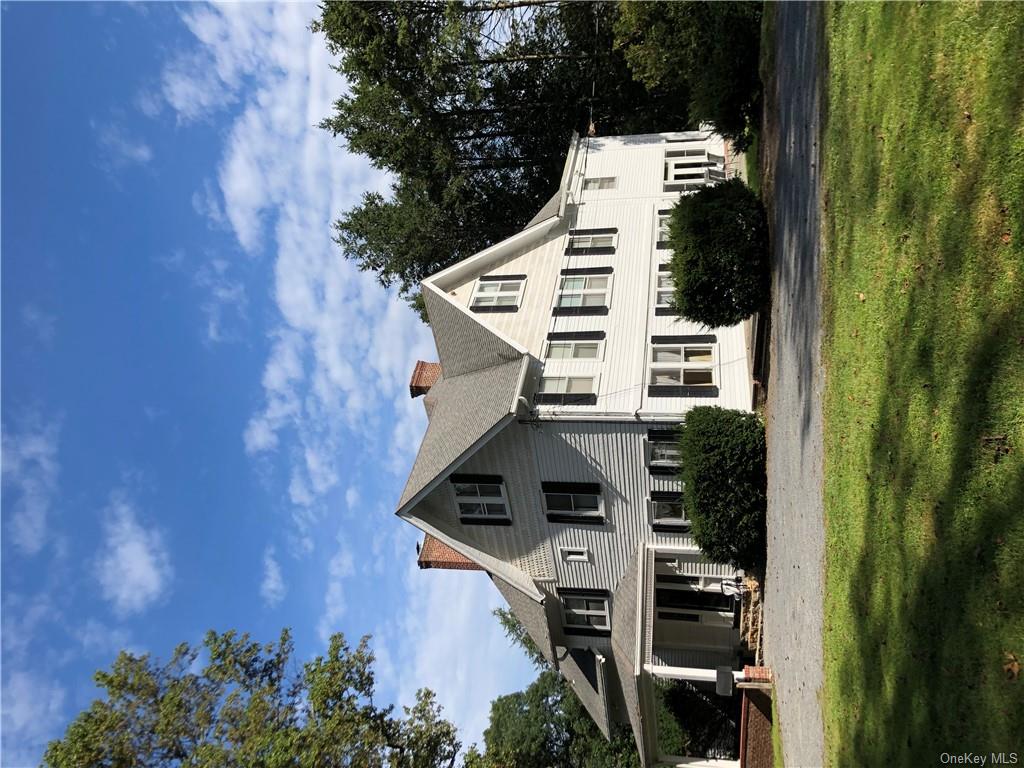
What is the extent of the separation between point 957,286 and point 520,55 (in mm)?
38576

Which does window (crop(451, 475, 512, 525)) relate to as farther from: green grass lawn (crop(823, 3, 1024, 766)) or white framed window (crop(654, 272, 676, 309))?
green grass lawn (crop(823, 3, 1024, 766))

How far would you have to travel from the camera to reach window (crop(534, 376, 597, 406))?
21528 mm

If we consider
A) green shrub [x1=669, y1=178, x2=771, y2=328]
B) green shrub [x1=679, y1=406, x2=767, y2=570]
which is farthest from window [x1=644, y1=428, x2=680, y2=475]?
green shrub [x1=669, y1=178, x2=771, y2=328]

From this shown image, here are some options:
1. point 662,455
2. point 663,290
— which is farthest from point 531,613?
point 663,290

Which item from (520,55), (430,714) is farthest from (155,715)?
(520,55)

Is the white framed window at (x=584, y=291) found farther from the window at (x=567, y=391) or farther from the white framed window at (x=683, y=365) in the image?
the window at (x=567, y=391)

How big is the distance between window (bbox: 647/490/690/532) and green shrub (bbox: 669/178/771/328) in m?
6.63

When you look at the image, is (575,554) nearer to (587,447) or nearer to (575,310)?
(587,447)

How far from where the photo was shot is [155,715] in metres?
20.3

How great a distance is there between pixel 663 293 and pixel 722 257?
5838 millimetres

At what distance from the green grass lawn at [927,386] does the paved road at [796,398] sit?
5.11 ft

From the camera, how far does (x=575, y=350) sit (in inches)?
899

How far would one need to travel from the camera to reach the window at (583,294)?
23906mm

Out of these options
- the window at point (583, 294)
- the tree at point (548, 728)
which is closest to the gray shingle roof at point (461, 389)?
the window at point (583, 294)
